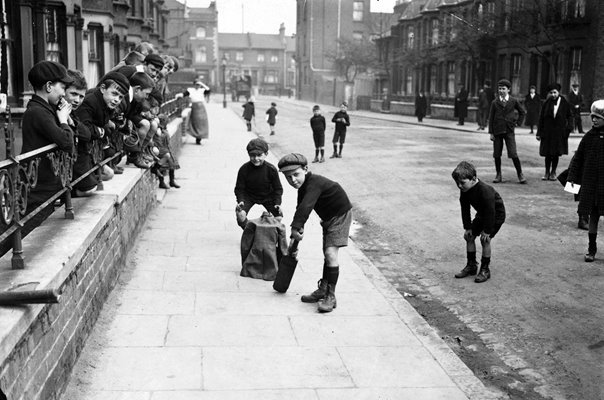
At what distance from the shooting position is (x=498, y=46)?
4012 centimetres

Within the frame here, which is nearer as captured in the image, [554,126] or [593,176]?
[593,176]

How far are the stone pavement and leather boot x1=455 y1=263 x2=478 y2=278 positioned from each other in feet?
2.98

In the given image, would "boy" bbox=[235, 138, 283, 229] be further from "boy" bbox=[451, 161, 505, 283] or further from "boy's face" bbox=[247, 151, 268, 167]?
"boy" bbox=[451, 161, 505, 283]

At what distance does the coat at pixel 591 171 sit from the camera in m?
8.61

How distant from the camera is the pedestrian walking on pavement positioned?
28.2 ft

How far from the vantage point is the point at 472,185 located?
7539 millimetres

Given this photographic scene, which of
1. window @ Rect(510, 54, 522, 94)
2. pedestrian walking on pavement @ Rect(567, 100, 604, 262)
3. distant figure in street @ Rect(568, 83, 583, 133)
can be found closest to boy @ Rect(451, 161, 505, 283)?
pedestrian walking on pavement @ Rect(567, 100, 604, 262)

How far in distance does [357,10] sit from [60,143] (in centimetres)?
7634

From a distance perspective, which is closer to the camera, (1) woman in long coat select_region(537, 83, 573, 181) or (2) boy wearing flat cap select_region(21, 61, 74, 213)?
(2) boy wearing flat cap select_region(21, 61, 74, 213)

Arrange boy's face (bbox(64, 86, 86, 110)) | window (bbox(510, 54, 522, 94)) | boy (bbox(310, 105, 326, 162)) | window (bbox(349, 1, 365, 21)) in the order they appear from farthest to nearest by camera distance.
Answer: window (bbox(349, 1, 365, 21)) → window (bbox(510, 54, 522, 94)) → boy (bbox(310, 105, 326, 162)) → boy's face (bbox(64, 86, 86, 110))

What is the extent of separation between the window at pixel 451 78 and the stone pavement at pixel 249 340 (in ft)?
130

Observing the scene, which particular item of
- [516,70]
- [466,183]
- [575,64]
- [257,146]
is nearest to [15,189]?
[257,146]

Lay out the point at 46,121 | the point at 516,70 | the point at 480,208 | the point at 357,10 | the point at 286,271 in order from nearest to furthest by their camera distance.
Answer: the point at 46,121
the point at 286,271
the point at 480,208
the point at 516,70
the point at 357,10

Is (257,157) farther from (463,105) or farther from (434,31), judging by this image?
(434,31)
